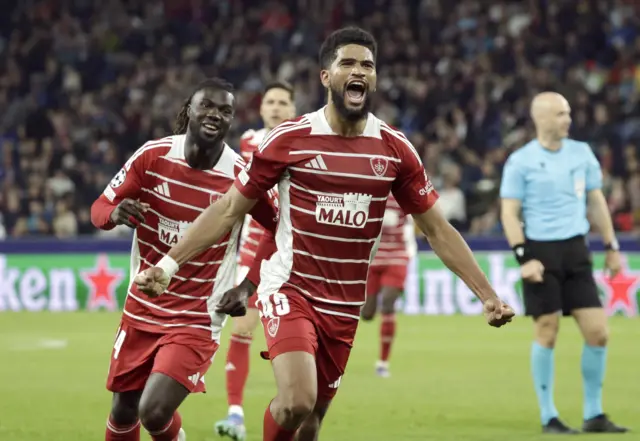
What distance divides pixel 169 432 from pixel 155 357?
0.41m

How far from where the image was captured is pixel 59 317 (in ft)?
64.3

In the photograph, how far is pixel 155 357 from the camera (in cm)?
680

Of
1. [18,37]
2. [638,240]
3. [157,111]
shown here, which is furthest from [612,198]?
[18,37]

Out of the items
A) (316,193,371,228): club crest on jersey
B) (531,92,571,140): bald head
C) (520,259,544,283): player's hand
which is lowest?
(520,259,544,283): player's hand

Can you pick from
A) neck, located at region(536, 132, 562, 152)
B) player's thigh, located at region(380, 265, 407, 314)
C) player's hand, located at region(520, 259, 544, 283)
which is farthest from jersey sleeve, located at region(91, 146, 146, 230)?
player's thigh, located at region(380, 265, 407, 314)

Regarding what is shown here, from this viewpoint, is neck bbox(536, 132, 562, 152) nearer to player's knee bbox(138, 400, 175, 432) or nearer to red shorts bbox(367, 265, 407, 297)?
red shorts bbox(367, 265, 407, 297)

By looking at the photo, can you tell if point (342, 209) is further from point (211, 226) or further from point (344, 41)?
point (344, 41)

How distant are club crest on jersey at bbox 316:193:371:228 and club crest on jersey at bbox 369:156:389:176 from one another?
0.43 feet

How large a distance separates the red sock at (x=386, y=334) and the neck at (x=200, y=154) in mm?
6172

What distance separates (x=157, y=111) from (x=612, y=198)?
9999 mm

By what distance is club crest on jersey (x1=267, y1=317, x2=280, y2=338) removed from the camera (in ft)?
20.5

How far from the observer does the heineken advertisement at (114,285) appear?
18906 mm

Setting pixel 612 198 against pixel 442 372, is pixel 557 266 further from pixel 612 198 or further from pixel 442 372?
pixel 612 198

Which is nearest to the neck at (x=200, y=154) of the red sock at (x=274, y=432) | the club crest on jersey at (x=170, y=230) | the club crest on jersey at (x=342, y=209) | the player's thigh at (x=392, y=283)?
the club crest on jersey at (x=170, y=230)
